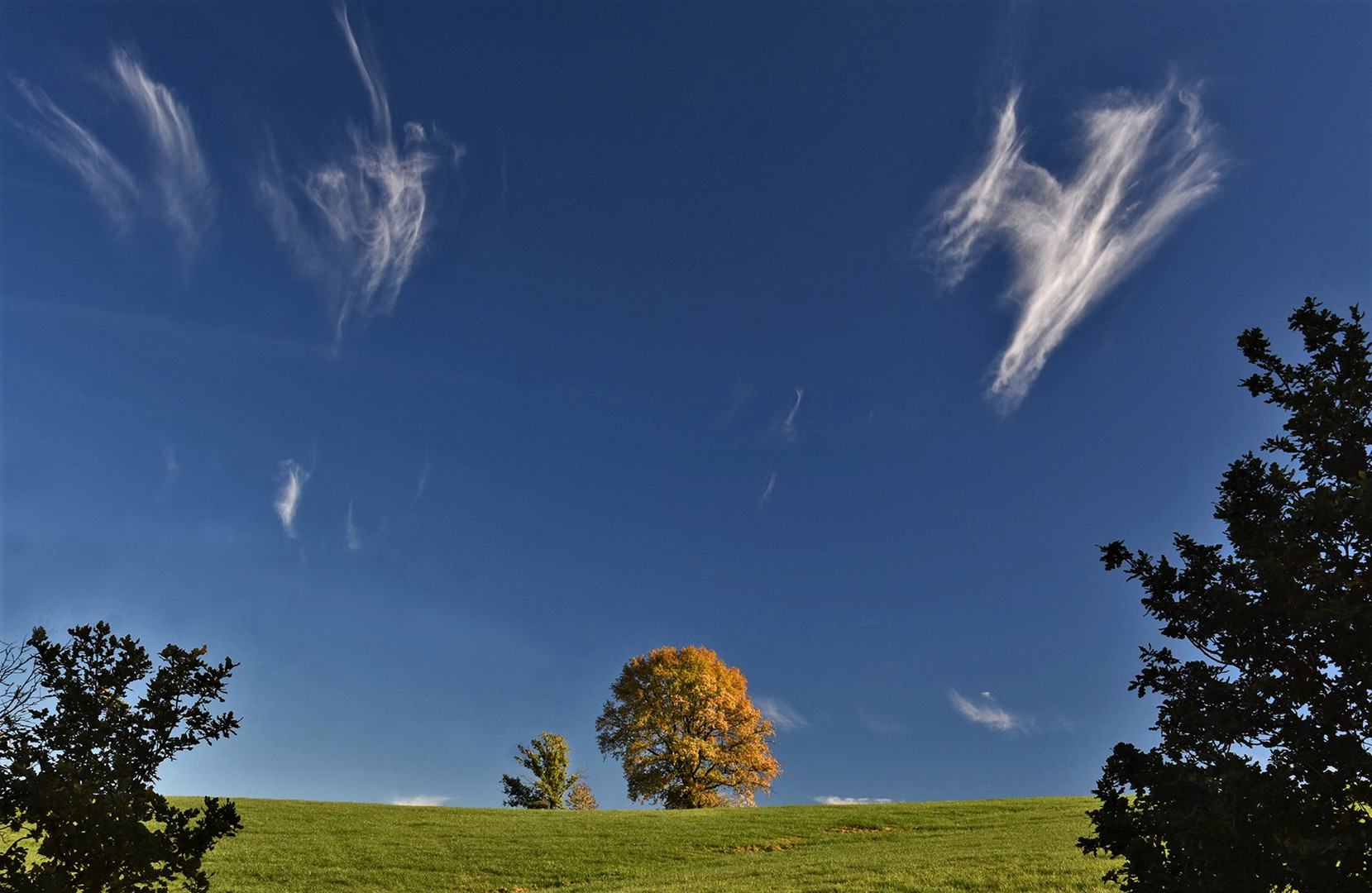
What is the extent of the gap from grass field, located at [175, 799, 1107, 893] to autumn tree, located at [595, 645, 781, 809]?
12619 mm

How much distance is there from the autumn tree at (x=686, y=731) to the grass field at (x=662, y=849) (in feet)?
41.4

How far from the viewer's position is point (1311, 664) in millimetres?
7637

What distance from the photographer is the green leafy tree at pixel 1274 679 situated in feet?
22.3

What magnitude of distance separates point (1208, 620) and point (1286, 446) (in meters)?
2.28

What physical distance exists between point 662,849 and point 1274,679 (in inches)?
976

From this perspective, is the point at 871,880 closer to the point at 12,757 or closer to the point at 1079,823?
the point at 1079,823

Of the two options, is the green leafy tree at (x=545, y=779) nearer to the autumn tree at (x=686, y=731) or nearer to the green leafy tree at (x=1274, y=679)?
the autumn tree at (x=686, y=731)

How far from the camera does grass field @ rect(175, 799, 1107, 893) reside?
19339mm

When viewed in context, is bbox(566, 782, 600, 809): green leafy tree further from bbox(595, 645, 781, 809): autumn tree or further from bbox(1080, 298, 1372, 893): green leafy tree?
bbox(1080, 298, 1372, 893): green leafy tree

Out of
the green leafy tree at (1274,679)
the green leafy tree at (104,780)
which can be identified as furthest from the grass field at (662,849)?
the green leafy tree at (104,780)

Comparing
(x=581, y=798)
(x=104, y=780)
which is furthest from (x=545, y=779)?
(x=104, y=780)

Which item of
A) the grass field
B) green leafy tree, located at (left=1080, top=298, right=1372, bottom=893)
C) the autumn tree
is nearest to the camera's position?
green leafy tree, located at (left=1080, top=298, right=1372, bottom=893)

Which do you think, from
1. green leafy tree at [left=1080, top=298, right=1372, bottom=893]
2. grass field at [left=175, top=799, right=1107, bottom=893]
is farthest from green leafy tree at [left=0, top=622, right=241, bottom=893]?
grass field at [left=175, top=799, right=1107, bottom=893]

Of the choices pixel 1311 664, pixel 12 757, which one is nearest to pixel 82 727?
pixel 12 757
